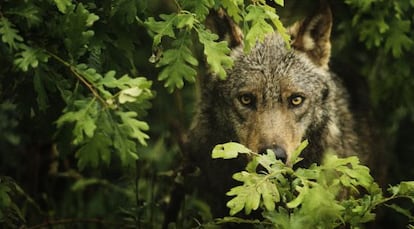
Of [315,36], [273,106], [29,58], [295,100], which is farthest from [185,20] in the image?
[315,36]

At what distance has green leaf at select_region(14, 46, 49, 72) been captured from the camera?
3.57m

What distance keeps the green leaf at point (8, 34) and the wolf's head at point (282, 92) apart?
173 centimetres

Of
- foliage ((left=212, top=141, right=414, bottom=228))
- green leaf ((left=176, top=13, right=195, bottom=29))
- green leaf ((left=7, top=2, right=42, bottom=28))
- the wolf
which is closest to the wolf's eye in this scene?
the wolf

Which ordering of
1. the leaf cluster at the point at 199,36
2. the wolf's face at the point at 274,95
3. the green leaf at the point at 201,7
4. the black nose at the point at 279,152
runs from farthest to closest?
the wolf's face at the point at 274,95 → the black nose at the point at 279,152 → the green leaf at the point at 201,7 → the leaf cluster at the point at 199,36

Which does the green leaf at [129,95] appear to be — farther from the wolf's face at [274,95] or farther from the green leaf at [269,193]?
the wolf's face at [274,95]

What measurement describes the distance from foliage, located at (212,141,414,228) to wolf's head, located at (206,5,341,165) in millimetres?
1155

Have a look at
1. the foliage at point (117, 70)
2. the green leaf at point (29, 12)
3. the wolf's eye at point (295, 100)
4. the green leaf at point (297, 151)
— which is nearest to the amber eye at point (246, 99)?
the wolf's eye at point (295, 100)

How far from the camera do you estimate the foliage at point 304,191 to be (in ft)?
10.8

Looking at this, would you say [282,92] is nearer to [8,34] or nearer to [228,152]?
[228,152]

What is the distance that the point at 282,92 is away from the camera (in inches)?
197

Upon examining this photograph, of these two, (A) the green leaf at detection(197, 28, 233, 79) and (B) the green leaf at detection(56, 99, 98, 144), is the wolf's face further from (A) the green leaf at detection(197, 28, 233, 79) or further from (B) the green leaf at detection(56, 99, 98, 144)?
(B) the green leaf at detection(56, 99, 98, 144)

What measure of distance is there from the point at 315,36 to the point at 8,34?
2365 mm

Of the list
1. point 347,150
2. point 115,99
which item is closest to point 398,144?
point 347,150

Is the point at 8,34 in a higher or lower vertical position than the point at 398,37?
lower
